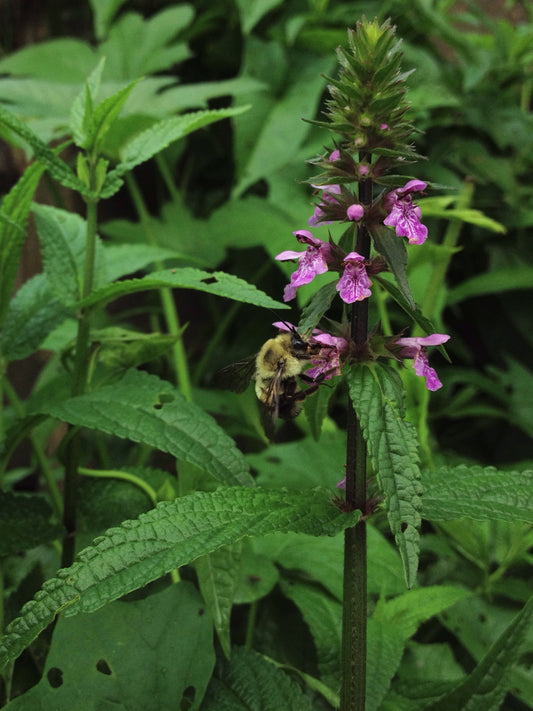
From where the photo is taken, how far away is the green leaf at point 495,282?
1.86m

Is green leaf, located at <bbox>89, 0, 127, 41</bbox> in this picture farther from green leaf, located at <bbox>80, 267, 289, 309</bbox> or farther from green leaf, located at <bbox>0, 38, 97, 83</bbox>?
green leaf, located at <bbox>80, 267, 289, 309</bbox>

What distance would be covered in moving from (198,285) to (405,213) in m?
0.24

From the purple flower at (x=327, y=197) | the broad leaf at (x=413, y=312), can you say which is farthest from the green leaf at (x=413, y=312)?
the purple flower at (x=327, y=197)

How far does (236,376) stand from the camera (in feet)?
3.32

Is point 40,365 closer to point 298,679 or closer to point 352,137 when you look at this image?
point 298,679

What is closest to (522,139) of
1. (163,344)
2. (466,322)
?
(466,322)

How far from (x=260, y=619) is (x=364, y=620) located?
1.56ft

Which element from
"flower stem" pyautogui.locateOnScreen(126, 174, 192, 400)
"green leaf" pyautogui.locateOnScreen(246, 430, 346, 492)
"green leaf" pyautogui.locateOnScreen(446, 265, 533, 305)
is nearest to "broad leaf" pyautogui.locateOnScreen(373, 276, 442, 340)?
"green leaf" pyautogui.locateOnScreen(246, 430, 346, 492)

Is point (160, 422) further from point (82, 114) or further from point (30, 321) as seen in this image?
point (82, 114)

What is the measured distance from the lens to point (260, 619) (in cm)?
116

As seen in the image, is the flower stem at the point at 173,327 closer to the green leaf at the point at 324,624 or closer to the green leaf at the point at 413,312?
the green leaf at the point at 324,624

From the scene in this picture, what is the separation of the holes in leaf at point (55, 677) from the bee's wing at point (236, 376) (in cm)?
41

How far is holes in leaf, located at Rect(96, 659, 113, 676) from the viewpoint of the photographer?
31.4 inches

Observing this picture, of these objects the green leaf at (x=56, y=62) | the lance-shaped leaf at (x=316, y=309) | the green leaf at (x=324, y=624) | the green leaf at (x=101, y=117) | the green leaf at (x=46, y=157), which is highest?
the green leaf at (x=56, y=62)
